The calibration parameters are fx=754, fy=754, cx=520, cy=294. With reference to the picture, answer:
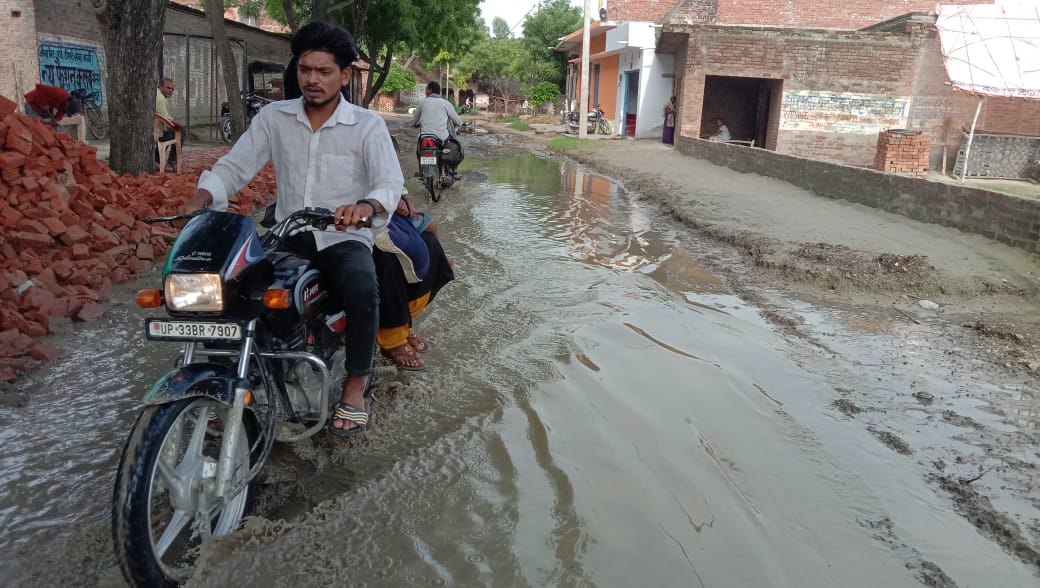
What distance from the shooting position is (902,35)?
2222 cm

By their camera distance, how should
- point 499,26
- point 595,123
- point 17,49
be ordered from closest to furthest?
point 17,49 < point 595,123 < point 499,26

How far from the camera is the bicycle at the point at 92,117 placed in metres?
15.3

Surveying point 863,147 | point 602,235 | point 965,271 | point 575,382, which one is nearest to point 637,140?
point 863,147

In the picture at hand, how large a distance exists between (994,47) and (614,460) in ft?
75.2

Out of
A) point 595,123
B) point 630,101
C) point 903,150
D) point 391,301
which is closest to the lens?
point 391,301

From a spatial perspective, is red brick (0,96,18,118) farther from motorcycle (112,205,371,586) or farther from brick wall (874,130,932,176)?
brick wall (874,130,932,176)

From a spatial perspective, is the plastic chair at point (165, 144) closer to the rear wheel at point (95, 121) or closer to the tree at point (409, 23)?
the rear wheel at point (95, 121)

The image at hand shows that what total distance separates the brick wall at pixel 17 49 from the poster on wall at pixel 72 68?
29cm

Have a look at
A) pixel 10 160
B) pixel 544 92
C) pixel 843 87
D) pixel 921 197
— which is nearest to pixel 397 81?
pixel 544 92

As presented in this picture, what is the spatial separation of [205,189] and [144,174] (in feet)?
18.9

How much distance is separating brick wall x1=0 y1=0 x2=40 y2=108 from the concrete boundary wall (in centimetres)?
1401

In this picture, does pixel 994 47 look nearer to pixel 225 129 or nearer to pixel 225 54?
pixel 225 54

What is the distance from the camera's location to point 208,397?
2508 millimetres

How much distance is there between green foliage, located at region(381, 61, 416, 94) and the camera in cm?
5288
